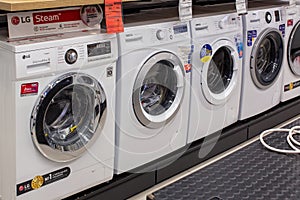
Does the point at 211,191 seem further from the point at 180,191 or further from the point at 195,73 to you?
the point at 195,73

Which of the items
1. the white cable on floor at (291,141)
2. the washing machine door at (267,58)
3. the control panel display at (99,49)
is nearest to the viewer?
the white cable on floor at (291,141)

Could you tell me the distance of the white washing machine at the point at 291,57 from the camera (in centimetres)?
373

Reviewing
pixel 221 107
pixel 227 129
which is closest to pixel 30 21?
pixel 221 107

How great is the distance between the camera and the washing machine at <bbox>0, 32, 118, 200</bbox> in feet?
6.58

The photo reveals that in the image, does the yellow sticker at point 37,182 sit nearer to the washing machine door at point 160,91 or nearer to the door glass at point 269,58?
the washing machine door at point 160,91

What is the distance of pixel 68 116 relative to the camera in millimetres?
2322

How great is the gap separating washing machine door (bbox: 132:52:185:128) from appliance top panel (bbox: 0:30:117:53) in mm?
408

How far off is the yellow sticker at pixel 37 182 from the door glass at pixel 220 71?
57.4 inches

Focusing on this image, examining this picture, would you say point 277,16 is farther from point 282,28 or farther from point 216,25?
point 216,25

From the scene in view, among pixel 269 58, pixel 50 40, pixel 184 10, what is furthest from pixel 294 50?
pixel 50 40

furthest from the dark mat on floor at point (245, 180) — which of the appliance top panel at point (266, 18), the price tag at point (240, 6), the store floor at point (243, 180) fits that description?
the appliance top panel at point (266, 18)

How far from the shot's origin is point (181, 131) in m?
2.92

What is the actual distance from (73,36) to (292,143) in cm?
115

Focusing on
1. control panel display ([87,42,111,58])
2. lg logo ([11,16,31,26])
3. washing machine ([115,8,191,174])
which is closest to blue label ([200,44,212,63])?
washing machine ([115,8,191,174])
